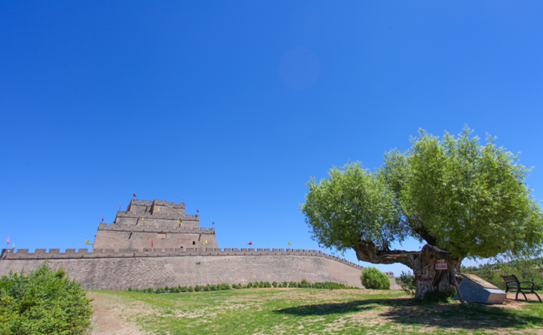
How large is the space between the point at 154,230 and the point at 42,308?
118 feet

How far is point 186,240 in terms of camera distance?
4491cm

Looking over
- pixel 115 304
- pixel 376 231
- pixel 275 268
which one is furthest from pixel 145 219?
pixel 376 231

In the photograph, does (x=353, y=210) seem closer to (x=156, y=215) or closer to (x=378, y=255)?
(x=378, y=255)

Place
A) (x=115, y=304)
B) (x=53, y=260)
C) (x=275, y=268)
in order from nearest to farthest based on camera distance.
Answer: (x=115, y=304) → (x=53, y=260) → (x=275, y=268)

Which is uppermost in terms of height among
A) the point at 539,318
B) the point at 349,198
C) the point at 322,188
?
the point at 322,188

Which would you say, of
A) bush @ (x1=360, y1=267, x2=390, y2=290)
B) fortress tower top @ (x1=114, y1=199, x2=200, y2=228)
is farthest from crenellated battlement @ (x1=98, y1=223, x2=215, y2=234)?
bush @ (x1=360, y1=267, x2=390, y2=290)

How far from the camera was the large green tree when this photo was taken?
1151cm

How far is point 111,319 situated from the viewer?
13578 mm

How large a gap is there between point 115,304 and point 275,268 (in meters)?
28.2

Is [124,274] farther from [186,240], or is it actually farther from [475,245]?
[475,245]

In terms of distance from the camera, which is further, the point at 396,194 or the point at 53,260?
the point at 53,260

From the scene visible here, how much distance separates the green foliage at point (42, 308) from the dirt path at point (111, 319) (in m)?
1.74

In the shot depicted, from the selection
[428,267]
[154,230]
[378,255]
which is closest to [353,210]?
[378,255]

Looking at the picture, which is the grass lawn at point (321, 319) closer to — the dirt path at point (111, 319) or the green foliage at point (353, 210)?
the dirt path at point (111, 319)
